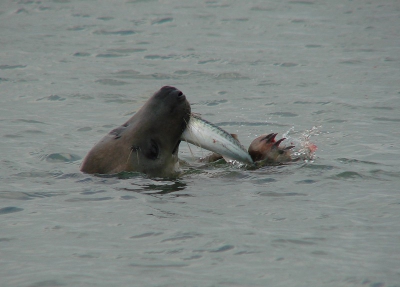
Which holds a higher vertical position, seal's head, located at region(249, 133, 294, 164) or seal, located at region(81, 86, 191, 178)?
seal, located at region(81, 86, 191, 178)

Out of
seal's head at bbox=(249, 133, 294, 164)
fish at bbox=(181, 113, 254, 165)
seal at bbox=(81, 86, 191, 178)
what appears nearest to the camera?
seal at bbox=(81, 86, 191, 178)

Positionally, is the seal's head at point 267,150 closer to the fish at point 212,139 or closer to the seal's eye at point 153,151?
the fish at point 212,139

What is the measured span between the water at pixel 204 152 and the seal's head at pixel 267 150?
159 millimetres

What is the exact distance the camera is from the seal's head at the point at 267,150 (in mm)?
8219

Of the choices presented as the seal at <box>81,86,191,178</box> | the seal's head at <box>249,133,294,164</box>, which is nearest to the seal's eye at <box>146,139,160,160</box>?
the seal at <box>81,86,191,178</box>

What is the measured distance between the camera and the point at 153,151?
25.1ft

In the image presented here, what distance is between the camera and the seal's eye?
7.62m

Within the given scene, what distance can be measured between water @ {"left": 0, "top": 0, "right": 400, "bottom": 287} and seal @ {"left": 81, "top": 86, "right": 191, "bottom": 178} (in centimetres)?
16

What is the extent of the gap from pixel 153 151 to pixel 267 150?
132cm

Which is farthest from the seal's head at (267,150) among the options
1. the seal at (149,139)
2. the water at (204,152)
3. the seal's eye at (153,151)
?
the seal's eye at (153,151)

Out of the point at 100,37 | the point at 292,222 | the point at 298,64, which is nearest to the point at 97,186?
the point at 292,222

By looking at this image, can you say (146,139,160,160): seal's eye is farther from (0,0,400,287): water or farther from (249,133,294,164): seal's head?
(249,133,294,164): seal's head

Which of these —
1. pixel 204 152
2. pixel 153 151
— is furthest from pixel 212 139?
pixel 204 152

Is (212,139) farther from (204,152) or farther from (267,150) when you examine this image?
(204,152)
